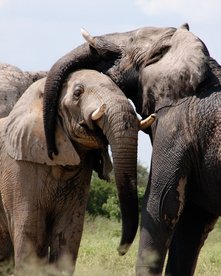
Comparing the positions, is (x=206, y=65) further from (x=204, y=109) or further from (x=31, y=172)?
(x=31, y=172)

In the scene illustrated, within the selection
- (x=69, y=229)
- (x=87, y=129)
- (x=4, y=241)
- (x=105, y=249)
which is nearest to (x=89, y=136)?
(x=87, y=129)

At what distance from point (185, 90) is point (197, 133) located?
312 mm

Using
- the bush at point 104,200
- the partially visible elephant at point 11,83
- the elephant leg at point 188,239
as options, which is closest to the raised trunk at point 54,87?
the elephant leg at point 188,239

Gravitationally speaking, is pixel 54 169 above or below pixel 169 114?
below

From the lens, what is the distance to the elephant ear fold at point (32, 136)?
30.7 feet

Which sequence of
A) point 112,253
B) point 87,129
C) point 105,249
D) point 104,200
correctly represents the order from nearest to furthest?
point 87,129 < point 112,253 < point 105,249 < point 104,200

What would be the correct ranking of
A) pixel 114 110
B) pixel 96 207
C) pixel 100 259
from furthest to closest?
pixel 96 207
pixel 100 259
pixel 114 110

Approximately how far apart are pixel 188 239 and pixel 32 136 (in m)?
1.35

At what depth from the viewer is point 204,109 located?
910 centimetres

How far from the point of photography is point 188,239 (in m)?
9.98

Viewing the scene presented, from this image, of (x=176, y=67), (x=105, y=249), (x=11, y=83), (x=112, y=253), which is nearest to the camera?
(x=176, y=67)

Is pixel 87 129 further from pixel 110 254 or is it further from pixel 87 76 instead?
pixel 110 254

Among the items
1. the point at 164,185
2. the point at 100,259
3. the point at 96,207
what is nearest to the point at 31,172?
the point at 164,185

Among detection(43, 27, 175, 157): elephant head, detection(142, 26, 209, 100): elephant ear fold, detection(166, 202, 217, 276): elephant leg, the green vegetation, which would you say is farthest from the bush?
detection(142, 26, 209, 100): elephant ear fold
